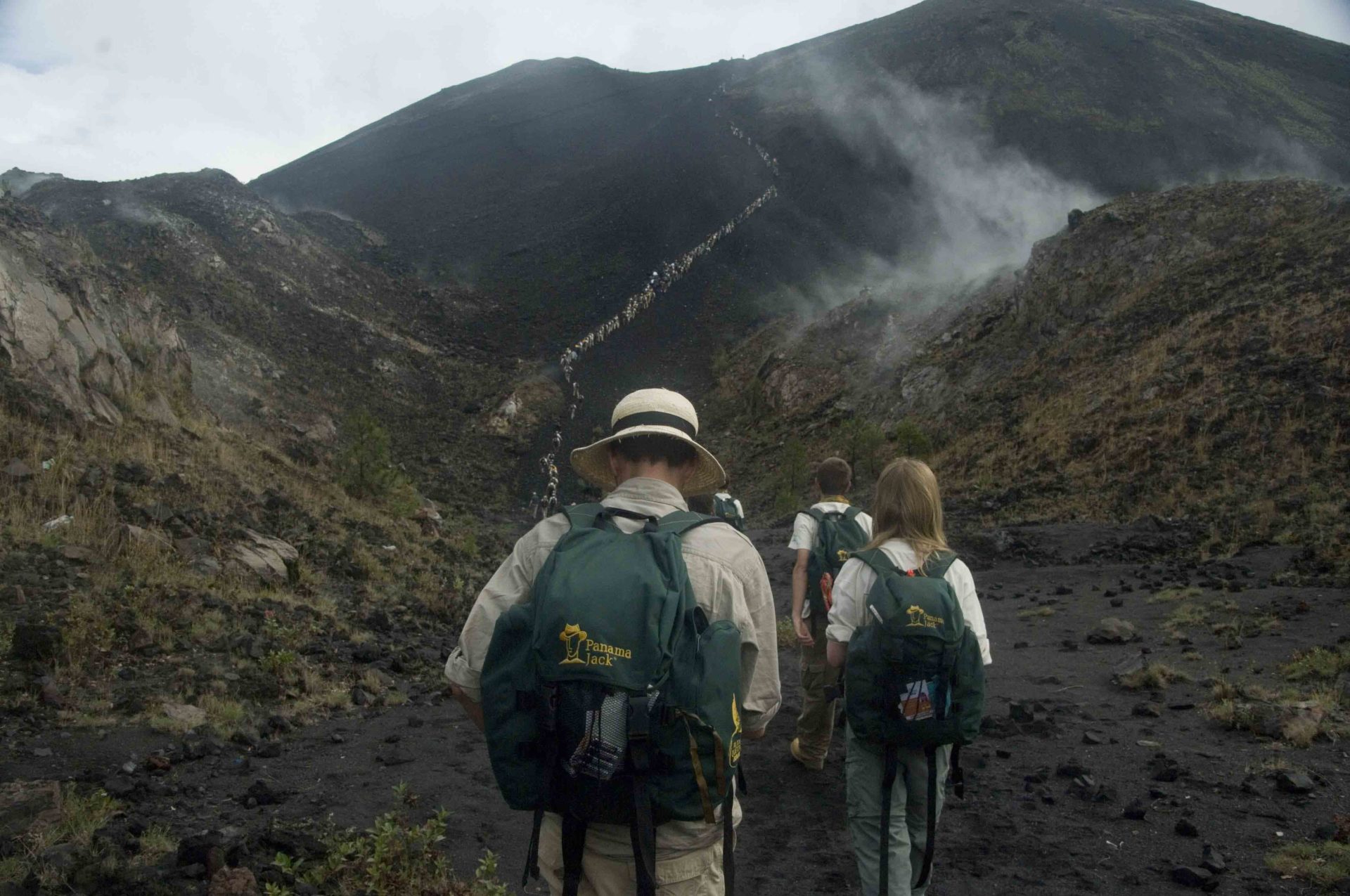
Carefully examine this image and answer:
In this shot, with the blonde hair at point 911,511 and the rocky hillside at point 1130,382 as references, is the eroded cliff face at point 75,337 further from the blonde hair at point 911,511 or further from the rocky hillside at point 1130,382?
the rocky hillside at point 1130,382

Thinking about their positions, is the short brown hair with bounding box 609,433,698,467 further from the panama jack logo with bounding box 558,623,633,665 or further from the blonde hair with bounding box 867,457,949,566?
the blonde hair with bounding box 867,457,949,566

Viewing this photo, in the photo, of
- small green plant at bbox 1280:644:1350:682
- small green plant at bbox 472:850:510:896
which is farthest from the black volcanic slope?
small green plant at bbox 472:850:510:896

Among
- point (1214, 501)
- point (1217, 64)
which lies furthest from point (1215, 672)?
point (1217, 64)

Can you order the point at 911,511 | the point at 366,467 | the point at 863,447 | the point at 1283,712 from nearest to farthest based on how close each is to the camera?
the point at 911,511
the point at 1283,712
the point at 366,467
the point at 863,447

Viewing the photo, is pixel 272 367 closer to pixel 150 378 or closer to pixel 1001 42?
pixel 150 378

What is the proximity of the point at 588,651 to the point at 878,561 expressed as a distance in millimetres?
1662

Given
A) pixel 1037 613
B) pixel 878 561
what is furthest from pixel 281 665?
pixel 1037 613

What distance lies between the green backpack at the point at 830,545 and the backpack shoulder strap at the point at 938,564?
175cm

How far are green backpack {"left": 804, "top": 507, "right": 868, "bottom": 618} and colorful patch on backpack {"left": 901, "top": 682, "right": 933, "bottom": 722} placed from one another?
6.45ft

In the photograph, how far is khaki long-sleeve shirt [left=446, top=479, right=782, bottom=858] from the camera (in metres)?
2.23

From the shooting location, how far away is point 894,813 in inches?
130

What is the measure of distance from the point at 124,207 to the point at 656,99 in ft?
162

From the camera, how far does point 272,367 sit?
86.2 ft

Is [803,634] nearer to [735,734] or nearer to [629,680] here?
[735,734]
